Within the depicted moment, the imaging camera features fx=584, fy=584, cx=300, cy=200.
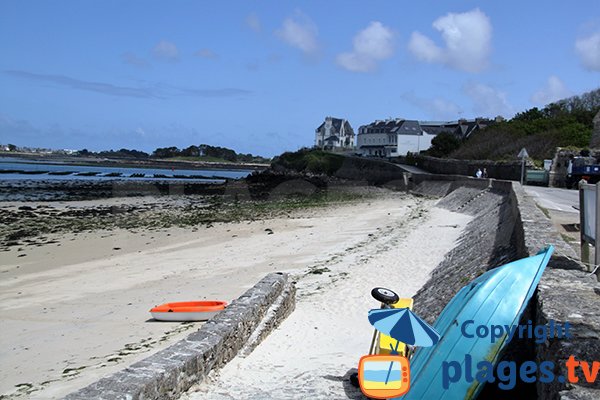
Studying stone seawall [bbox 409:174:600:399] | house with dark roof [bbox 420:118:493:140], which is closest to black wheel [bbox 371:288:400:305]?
stone seawall [bbox 409:174:600:399]

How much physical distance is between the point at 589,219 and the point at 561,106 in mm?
56428

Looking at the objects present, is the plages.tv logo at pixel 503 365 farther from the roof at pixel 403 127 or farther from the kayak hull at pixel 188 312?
the roof at pixel 403 127

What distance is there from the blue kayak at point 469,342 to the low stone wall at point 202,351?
1.84m

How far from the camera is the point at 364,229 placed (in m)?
20.5

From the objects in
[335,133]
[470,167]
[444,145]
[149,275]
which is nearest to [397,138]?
[335,133]

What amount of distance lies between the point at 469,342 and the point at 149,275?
36.7ft

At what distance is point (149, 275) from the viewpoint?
45.7ft

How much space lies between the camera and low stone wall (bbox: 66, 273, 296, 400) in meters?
4.14

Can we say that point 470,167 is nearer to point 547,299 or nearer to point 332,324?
point 332,324

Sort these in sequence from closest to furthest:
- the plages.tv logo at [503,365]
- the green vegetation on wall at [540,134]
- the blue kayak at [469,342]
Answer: the plages.tv logo at [503,365] < the blue kayak at [469,342] < the green vegetation on wall at [540,134]

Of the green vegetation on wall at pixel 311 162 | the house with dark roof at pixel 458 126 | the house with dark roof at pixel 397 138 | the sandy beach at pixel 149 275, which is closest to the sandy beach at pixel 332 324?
the sandy beach at pixel 149 275

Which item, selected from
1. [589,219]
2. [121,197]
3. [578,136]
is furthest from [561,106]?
[589,219]

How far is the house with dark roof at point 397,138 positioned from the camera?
9325cm

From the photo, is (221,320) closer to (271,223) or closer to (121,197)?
(271,223)
